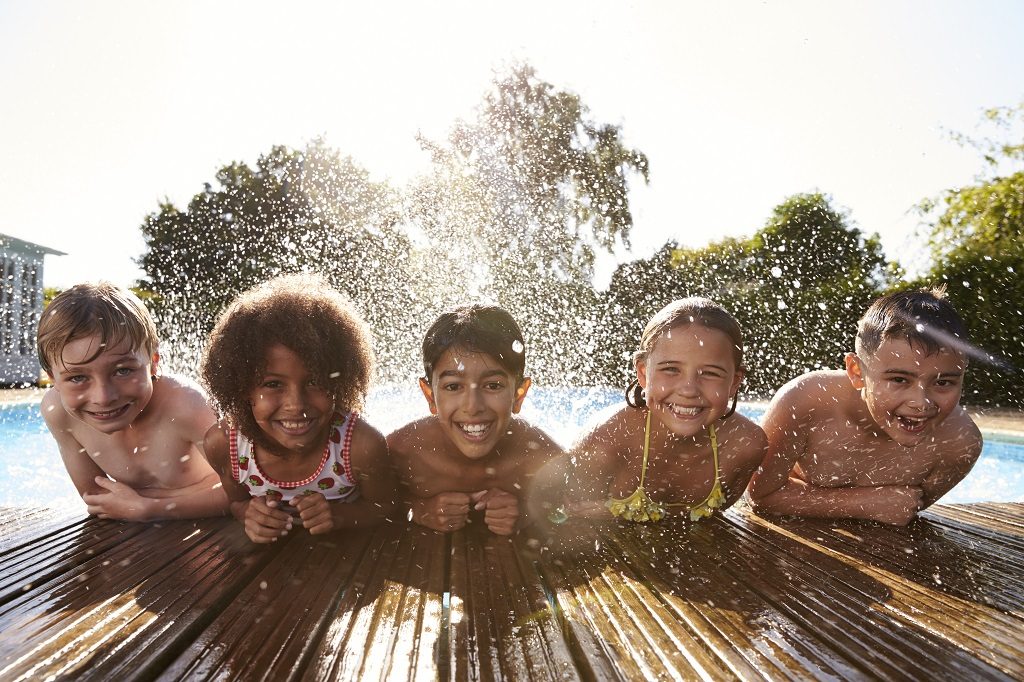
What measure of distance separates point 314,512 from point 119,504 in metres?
0.84

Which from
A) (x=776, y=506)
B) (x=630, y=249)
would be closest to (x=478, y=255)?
(x=630, y=249)

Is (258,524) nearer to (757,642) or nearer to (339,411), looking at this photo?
(339,411)

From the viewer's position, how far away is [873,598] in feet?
5.50

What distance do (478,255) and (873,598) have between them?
571 inches

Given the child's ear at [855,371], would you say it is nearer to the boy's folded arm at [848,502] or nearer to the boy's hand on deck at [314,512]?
the boy's folded arm at [848,502]

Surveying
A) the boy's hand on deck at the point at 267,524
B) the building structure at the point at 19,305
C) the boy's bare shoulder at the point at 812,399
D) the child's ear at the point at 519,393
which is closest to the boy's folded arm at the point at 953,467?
the boy's bare shoulder at the point at 812,399

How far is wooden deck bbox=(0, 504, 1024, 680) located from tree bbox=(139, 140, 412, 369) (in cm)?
1622

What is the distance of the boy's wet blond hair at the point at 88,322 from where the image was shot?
2.41 m

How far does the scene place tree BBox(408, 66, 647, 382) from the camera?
15.7 metres

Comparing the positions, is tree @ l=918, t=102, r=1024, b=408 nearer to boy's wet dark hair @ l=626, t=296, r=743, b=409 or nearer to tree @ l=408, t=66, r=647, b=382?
tree @ l=408, t=66, r=647, b=382

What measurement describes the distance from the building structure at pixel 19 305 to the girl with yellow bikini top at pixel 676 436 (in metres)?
16.1

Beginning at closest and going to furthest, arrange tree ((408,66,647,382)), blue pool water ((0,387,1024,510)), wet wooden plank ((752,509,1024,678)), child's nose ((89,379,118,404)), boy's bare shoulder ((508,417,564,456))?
wet wooden plank ((752,509,1024,678)) → child's nose ((89,379,118,404)) → boy's bare shoulder ((508,417,564,456)) → blue pool water ((0,387,1024,510)) → tree ((408,66,647,382))

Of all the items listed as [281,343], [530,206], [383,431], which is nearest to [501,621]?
[281,343]

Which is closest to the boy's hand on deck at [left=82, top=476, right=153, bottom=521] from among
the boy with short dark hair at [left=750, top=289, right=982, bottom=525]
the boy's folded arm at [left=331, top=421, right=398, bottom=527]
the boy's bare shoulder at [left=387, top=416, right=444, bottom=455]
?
the boy's folded arm at [left=331, top=421, right=398, bottom=527]
